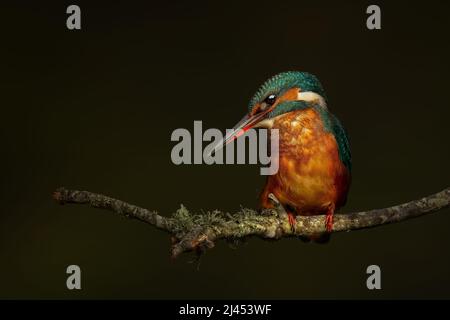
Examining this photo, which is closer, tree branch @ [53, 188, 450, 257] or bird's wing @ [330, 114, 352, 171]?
tree branch @ [53, 188, 450, 257]

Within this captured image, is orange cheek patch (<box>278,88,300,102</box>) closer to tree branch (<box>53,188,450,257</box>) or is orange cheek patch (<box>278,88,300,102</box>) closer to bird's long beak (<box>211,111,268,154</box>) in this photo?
bird's long beak (<box>211,111,268,154</box>)

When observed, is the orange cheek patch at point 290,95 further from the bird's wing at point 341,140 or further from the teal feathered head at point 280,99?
the bird's wing at point 341,140

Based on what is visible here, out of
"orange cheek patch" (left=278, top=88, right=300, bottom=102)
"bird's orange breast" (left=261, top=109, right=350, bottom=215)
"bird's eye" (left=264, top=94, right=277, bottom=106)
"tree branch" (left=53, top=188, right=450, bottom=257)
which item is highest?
"orange cheek patch" (left=278, top=88, right=300, bottom=102)

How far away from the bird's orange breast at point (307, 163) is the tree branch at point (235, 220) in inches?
5.8

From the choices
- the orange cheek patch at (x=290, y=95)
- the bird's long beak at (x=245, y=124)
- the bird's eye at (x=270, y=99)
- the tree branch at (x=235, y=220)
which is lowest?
the tree branch at (x=235, y=220)

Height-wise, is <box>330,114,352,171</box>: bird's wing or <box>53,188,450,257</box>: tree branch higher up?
<box>330,114,352,171</box>: bird's wing

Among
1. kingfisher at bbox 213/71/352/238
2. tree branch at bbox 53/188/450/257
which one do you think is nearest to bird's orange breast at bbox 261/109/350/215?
kingfisher at bbox 213/71/352/238

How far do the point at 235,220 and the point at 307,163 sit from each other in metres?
0.48

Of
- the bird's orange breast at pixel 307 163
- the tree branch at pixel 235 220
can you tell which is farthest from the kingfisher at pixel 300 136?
the tree branch at pixel 235 220

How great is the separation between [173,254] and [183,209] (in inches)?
10.7

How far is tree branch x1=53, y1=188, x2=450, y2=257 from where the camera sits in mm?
1581

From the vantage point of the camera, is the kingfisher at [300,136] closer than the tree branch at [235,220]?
No

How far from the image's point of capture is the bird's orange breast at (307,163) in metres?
2.12

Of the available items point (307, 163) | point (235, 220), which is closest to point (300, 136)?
point (307, 163)
